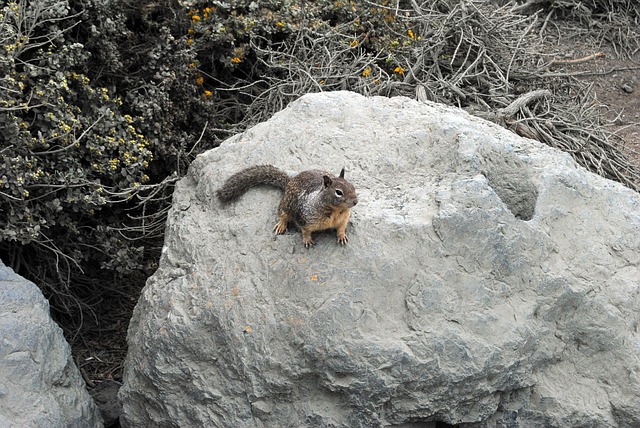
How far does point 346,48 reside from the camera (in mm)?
7504

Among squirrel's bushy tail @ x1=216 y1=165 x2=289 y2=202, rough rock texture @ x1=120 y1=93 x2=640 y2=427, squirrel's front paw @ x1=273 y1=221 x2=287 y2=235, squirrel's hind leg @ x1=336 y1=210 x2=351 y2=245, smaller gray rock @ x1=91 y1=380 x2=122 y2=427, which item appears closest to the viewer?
rough rock texture @ x1=120 y1=93 x2=640 y2=427

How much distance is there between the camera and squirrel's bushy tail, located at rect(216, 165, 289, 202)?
16.1 ft

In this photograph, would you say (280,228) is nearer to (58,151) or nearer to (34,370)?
(34,370)

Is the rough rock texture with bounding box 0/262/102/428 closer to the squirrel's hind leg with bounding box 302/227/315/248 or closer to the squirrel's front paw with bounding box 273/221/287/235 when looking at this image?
the squirrel's front paw with bounding box 273/221/287/235

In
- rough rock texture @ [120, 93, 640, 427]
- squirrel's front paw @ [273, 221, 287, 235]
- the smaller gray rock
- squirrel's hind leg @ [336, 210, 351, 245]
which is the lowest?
the smaller gray rock

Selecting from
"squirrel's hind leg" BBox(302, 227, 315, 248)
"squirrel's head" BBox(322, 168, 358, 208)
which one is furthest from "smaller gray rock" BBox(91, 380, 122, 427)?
"squirrel's head" BBox(322, 168, 358, 208)

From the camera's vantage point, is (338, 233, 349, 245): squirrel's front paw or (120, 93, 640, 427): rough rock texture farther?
(338, 233, 349, 245): squirrel's front paw

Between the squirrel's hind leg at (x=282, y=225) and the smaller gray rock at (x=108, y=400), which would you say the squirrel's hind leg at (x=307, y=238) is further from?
the smaller gray rock at (x=108, y=400)

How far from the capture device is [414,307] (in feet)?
14.4

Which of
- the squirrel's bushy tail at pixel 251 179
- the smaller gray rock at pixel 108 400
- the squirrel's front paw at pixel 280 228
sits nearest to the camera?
the squirrel's front paw at pixel 280 228

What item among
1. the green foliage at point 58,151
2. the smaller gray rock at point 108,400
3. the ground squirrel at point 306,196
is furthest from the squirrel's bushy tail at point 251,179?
the smaller gray rock at point 108,400

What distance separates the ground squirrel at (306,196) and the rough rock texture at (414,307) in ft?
0.25

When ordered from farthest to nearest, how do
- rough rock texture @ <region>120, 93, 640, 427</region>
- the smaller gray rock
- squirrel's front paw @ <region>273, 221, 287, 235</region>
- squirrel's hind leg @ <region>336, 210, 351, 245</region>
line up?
the smaller gray rock < squirrel's front paw @ <region>273, 221, 287, 235</region> < squirrel's hind leg @ <region>336, 210, 351, 245</region> < rough rock texture @ <region>120, 93, 640, 427</region>

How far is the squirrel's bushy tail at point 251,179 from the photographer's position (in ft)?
16.1
